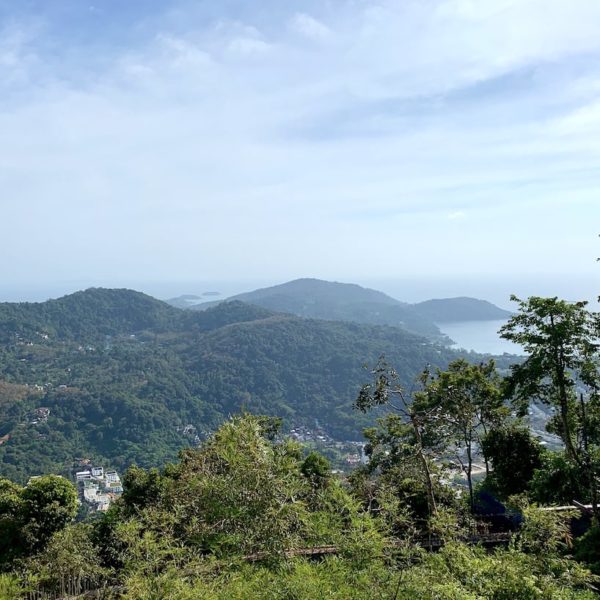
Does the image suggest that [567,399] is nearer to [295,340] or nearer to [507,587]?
[507,587]

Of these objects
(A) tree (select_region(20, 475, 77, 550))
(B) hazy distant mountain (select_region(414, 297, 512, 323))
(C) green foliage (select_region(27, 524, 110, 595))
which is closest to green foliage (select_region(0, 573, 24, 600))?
(C) green foliage (select_region(27, 524, 110, 595))

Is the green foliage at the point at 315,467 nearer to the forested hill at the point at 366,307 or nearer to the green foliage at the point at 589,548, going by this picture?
the green foliage at the point at 589,548

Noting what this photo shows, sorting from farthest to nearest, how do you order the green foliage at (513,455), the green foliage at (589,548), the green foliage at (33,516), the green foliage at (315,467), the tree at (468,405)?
Result: the green foliage at (315,467) → the tree at (468,405) → the green foliage at (513,455) → the green foliage at (33,516) → the green foliage at (589,548)

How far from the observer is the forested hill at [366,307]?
12469 centimetres

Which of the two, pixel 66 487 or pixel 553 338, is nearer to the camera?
pixel 553 338

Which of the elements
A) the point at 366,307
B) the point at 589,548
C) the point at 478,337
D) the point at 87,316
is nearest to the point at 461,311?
the point at 366,307

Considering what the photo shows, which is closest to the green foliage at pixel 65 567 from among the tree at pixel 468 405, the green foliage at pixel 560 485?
the tree at pixel 468 405

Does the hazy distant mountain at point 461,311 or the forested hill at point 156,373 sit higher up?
the hazy distant mountain at point 461,311

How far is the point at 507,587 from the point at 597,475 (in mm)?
5628

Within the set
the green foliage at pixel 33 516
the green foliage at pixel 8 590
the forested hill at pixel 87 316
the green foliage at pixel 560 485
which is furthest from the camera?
the forested hill at pixel 87 316

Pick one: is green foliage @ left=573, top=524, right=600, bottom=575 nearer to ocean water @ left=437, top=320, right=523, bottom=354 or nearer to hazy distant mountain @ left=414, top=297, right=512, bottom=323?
ocean water @ left=437, top=320, right=523, bottom=354

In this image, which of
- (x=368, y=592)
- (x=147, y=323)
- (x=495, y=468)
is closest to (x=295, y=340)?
(x=147, y=323)

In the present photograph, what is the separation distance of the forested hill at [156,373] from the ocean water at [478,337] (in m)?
19.1

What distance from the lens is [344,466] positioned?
4034cm
